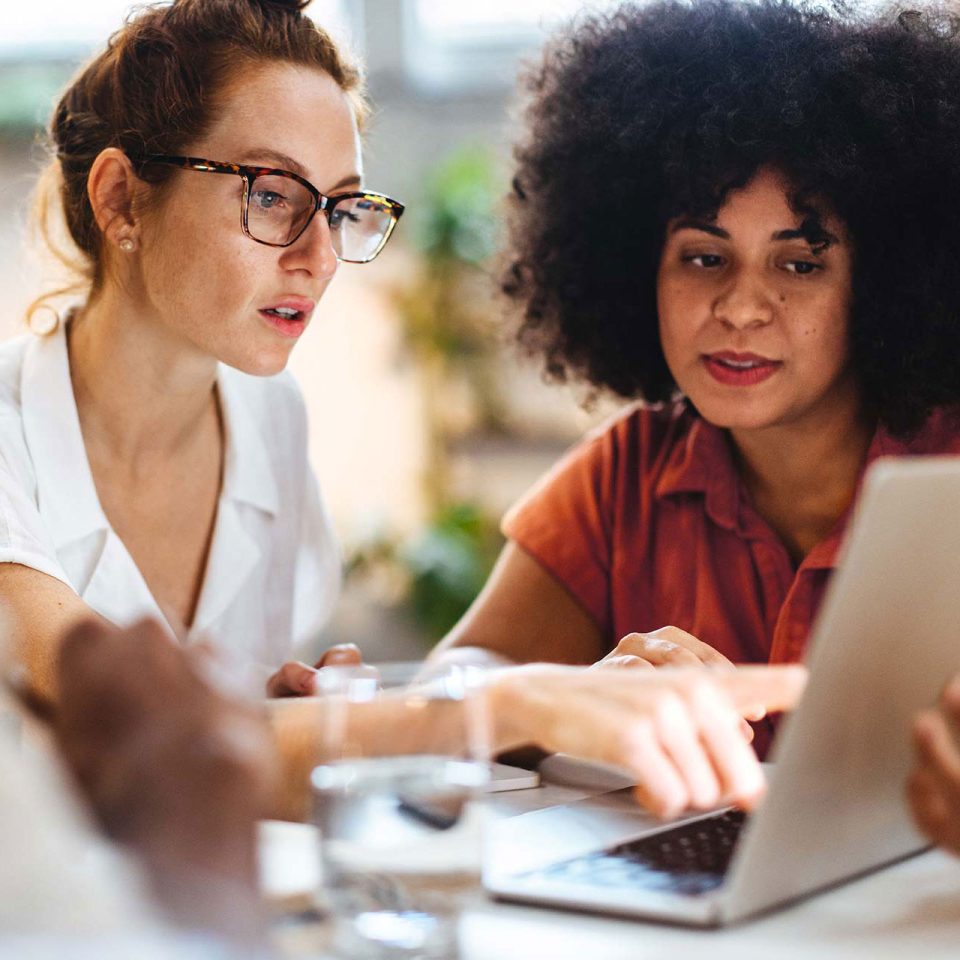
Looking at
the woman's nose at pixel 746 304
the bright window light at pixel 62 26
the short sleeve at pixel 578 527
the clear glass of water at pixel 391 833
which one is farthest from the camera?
the bright window light at pixel 62 26

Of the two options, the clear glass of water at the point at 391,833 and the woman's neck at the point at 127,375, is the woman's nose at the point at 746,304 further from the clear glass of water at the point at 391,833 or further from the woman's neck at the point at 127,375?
the clear glass of water at the point at 391,833

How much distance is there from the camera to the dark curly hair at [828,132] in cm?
150

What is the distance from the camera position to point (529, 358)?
1992 millimetres

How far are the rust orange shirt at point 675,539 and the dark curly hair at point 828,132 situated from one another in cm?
13

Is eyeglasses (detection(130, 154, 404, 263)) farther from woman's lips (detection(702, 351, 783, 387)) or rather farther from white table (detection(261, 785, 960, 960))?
white table (detection(261, 785, 960, 960))

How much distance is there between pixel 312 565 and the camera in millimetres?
1883

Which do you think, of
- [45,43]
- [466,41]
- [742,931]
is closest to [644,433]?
[742,931]

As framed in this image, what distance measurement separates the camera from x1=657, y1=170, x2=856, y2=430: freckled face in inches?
58.7

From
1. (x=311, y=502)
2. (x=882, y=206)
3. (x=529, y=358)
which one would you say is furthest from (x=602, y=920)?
(x=529, y=358)

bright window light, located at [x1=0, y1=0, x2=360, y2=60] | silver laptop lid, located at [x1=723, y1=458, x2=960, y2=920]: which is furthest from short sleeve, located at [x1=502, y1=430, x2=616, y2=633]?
bright window light, located at [x1=0, y1=0, x2=360, y2=60]

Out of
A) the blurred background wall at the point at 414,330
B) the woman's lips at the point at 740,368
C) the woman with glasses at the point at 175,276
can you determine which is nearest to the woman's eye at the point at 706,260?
the woman's lips at the point at 740,368

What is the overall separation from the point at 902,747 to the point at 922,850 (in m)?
0.12

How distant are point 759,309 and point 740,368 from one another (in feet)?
0.26

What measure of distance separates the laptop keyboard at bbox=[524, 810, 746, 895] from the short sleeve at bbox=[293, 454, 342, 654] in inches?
38.4
